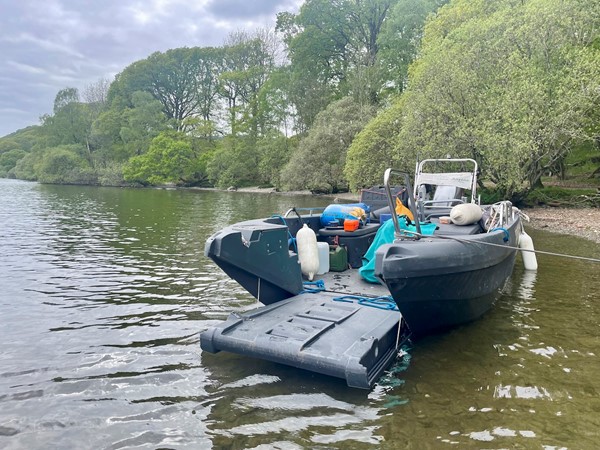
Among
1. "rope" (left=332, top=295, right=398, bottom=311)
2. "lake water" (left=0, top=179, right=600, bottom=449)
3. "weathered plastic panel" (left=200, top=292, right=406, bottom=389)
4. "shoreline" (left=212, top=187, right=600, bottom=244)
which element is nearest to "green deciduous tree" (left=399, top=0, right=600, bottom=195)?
"shoreline" (left=212, top=187, right=600, bottom=244)

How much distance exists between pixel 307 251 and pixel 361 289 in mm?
1007

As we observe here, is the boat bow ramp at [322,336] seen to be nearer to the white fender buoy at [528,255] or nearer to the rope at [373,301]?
the rope at [373,301]

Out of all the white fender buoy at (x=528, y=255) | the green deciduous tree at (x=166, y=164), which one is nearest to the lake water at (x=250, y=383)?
the white fender buoy at (x=528, y=255)

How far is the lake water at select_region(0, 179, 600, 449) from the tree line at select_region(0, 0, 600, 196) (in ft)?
42.5

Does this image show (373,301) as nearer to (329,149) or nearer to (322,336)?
(322,336)

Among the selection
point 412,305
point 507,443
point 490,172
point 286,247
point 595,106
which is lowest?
point 507,443

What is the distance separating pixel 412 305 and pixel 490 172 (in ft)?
57.7

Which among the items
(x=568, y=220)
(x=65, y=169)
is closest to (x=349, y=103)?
(x=568, y=220)

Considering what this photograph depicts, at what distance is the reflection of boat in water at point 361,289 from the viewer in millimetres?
4434

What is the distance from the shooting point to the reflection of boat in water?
4.43 meters

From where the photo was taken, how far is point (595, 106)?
17984mm

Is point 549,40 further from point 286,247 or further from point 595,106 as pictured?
point 286,247

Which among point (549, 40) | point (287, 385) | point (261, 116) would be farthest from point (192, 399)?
point (261, 116)

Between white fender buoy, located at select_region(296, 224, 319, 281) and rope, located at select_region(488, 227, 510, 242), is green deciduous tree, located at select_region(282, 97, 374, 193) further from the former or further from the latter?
rope, located at select_region(488, 227, 510, 242)
